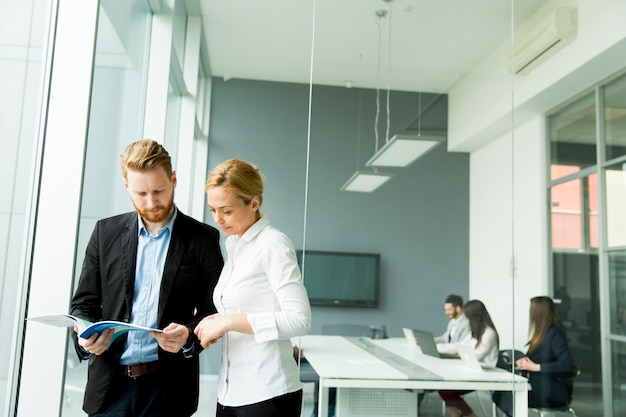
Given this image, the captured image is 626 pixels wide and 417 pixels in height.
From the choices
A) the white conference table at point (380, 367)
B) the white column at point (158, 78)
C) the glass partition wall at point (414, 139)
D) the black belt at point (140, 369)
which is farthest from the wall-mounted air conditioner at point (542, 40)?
the black belt at point (140, 369)

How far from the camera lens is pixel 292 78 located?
10.7ft

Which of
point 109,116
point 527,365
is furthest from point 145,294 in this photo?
point 527,365

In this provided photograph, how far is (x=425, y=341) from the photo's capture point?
3232mm

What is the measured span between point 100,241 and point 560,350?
3143 millimetres

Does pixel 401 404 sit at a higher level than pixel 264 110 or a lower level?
lower

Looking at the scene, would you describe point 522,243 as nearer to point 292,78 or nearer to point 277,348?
point 292,78

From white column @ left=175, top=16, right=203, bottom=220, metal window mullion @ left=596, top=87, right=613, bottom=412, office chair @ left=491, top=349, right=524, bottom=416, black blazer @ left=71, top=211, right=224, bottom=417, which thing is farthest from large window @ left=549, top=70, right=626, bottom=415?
black blazer @ left=71, top=211, right=224, bottom=417

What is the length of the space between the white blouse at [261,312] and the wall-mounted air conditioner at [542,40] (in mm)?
2686

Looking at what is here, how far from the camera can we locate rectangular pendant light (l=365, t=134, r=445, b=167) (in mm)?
3385

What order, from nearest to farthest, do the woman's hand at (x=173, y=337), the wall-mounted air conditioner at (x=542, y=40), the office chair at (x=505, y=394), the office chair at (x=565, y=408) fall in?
the woman's hand at (x=173, y=337) → the office chair at (x=505, y=394) → the office chair at (x=565, y=408) → the wall-mounted air conditioner at (x=542, y=40)

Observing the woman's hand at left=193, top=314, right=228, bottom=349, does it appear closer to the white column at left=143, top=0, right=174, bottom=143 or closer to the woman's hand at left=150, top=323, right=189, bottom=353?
the woman's hand at left=150, top=323, right=189, bottom=353

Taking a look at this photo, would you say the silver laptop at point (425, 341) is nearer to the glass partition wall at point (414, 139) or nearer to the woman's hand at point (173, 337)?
the glass partition wall at point (414, 139)

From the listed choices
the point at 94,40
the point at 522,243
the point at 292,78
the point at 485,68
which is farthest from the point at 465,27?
the point at 94,40

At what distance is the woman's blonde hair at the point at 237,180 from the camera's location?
1700 millimetres
